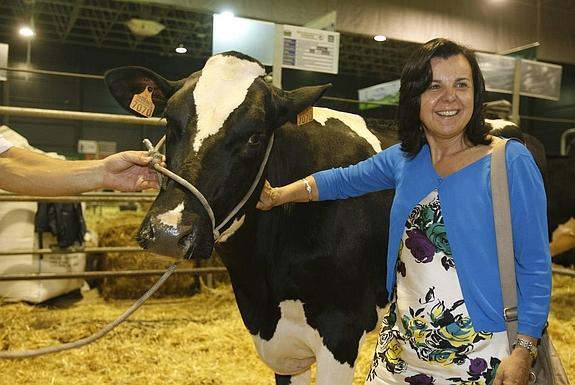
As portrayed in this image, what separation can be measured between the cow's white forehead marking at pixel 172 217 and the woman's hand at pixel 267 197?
1.71ft

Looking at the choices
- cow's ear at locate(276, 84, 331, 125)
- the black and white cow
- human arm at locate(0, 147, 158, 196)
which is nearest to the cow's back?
the black and white cow

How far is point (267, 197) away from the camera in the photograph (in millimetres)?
2123

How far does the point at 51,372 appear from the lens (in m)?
3.64

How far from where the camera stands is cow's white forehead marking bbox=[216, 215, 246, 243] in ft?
6.84

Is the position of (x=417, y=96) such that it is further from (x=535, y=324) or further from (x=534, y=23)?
(x=534, y=23)

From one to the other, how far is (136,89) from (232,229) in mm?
748

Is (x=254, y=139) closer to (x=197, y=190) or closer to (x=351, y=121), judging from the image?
(x=197, y=190)

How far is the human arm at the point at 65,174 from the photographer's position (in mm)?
1911

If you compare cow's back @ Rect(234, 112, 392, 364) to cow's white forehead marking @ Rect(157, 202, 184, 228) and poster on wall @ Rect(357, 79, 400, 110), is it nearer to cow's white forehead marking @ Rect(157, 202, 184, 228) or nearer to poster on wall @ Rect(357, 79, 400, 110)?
cow's white forehead marking @ Rect(157, 202, 184, 228)

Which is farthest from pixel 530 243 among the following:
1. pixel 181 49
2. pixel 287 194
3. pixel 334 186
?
pixel 181 49

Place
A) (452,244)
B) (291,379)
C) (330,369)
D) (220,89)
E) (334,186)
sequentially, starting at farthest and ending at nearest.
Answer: (291,379) < (330,369) < (334,186) < (220,89) < (452,244)

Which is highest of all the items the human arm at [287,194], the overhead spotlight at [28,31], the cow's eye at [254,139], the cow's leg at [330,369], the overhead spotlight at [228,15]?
the overhead spotlight at [28,31]

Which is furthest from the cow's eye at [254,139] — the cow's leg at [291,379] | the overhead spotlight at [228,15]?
the overhead spotlight at [228,15]

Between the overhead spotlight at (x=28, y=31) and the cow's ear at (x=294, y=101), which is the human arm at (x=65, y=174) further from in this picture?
the overhead spotlight at (x=28, y=31)
